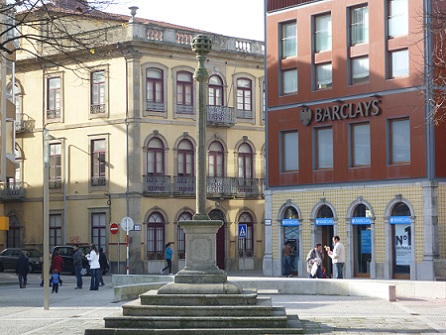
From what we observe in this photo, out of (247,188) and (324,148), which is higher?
(324,148)

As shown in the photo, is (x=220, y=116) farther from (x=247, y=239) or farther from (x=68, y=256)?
(x=68, y=256)

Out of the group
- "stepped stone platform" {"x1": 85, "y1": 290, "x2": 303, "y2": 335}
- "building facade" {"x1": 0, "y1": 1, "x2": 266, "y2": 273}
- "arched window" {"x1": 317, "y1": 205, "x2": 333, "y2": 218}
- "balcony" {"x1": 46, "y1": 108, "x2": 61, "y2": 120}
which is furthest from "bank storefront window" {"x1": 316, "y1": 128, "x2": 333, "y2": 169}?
"stepped stone platform" {"x1": 85, "y1": 290, "x2": 303, "y2": 335}

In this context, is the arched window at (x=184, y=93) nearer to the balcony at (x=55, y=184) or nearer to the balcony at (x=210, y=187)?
the balcony at (x=210, y=187)

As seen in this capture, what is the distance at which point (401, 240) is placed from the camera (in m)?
47.4

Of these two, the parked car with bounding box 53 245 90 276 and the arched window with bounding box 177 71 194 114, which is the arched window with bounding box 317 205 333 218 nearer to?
the parked car with bounding box 53 245 90 276

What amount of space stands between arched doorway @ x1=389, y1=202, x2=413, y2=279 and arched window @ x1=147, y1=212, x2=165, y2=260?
669 inches

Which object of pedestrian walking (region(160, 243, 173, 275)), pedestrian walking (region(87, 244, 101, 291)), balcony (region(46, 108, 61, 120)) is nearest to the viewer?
pedestrian walking (region(87, 244, 101, 291))

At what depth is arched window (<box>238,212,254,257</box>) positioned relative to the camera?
6519 cm

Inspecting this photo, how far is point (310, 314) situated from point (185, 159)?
3662 cm

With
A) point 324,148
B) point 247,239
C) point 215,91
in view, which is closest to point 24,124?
point 215,91

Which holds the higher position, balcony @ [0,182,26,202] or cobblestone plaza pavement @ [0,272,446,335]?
balcony @ [0,182,26,202]

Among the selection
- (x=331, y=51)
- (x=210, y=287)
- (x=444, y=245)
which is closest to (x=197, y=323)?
(x=210, y=287)

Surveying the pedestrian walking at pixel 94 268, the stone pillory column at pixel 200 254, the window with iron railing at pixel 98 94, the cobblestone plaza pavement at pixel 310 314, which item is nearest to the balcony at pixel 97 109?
the window with iron railing at pixel 98 94

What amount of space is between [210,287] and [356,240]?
27.2m
